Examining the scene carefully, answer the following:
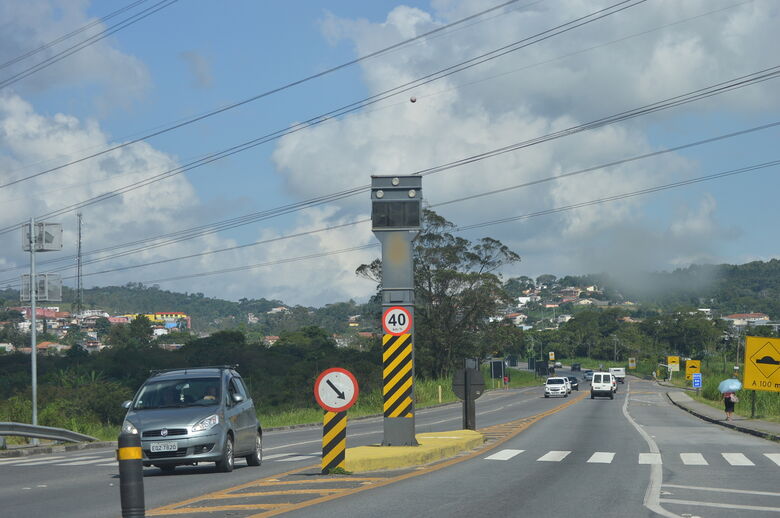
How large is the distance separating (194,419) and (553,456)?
8027 mm

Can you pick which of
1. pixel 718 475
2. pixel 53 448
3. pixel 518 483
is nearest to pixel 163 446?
pixel 518 483

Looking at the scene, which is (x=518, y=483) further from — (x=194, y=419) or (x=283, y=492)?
(x=194, y=419)

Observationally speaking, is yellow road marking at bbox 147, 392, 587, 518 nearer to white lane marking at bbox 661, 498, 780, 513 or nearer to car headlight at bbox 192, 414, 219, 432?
Result: car headlight at bbox 192, 414, 219, 432

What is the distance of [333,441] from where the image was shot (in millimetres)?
15344


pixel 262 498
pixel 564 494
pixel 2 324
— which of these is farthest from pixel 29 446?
pixel 2 324

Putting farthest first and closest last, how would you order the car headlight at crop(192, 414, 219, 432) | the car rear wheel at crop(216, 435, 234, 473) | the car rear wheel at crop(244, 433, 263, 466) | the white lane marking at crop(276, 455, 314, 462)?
the white lane marking at crop(276, 455, 314, 462) → the car rear wheel at crop(244, 433, 263, 466) → the car rear wheel at crop(216, 435, 234, 473) → the car headlight at crop(192, 414, 219, 432)

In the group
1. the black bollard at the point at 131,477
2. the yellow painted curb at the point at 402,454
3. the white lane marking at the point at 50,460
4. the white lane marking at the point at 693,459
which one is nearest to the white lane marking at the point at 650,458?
the white lane marking at the point at 693,459

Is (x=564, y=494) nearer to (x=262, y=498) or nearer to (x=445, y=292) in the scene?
(x=262, y=498)

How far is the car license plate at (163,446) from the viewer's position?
16.5 m

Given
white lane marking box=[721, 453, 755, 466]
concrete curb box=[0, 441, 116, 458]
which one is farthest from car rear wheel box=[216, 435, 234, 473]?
white lane marking box=[721, 453, 755, 466]

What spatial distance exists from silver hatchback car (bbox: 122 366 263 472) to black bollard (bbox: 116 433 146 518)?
322 inches

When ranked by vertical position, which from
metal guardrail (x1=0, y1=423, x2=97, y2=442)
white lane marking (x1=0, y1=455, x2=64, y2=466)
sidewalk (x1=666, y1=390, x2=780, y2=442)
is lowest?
sidewalk (x1=666, y1=390, x2=780, y2=442)

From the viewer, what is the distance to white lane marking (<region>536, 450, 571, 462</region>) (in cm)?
1981

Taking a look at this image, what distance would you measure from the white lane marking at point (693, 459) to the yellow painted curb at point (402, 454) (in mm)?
4580
